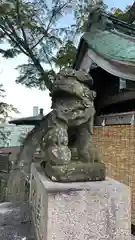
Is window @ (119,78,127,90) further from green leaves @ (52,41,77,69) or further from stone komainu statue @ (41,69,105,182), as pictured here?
green leaves @ (52,41,77,69)

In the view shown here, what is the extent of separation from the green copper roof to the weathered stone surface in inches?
89.5

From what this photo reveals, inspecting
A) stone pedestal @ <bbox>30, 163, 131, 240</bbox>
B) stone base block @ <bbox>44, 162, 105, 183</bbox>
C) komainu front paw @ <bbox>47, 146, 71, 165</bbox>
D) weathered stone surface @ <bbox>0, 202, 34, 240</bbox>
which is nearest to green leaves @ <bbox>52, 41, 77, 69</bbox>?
weathered stone surface @ <bbox>0, 202, 34, 240</bbox>

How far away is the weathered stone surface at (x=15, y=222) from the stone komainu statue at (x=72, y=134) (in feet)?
2.46

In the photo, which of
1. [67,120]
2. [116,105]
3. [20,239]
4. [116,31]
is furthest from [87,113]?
[116,105]

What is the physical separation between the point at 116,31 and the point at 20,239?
371 cm

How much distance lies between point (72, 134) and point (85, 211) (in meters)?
0.81

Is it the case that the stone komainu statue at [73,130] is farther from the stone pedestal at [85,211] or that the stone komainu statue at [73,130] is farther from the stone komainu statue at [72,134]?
the stone pedestal at [85,211]

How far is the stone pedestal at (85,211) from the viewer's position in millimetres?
2086

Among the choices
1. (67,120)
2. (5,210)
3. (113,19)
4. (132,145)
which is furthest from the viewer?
(113,19)

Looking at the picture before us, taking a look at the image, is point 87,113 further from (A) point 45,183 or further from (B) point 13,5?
(B) point 13,5

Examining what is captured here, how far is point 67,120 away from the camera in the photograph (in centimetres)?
251

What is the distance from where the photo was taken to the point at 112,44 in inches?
156

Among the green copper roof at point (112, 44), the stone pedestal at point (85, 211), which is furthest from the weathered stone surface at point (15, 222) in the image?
the green copper roof at point (112, 44)

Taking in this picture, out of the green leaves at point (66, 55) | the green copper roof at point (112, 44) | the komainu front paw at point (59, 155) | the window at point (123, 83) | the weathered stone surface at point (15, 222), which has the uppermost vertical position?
the green leaves at point (66, 55)
